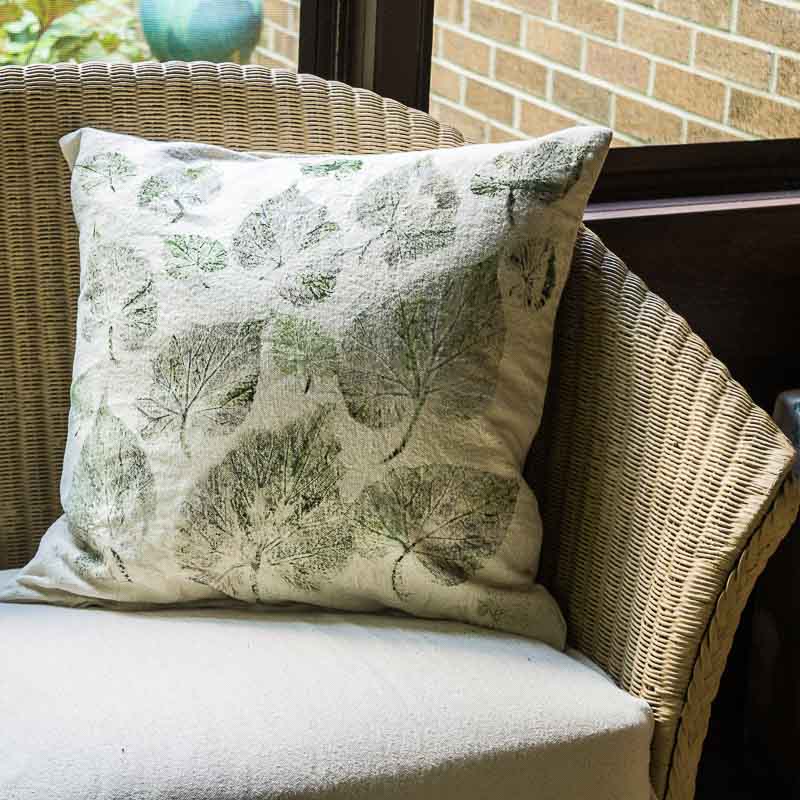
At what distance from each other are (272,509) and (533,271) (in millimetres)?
336

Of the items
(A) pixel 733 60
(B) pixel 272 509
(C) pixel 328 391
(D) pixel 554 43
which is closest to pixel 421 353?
(C) pixel 328 391

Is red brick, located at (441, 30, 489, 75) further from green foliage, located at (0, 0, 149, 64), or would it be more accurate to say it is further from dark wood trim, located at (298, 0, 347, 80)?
green foliage, located at (0, 0, 149, 64)

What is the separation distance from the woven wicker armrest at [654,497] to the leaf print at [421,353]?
0.14 meters

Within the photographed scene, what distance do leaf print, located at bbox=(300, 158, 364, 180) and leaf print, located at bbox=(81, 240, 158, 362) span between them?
190 millimetres

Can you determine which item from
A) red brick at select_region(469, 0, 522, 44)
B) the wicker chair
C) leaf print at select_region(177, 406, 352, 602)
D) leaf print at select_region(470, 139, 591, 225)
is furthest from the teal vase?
leaf print at select_region(177, 406, 352, 602)

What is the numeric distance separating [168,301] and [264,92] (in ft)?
1.18

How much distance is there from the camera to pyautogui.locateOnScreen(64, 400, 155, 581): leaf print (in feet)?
3.61

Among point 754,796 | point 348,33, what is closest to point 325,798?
point 754,796

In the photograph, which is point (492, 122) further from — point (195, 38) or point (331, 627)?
point (331, 627)

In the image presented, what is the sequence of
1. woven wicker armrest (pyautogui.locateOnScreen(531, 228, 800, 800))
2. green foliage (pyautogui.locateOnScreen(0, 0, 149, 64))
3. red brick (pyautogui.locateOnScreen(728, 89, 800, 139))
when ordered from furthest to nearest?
red brick (pyautogui.locateOnScreen(728, 89, 800, 139)) → green foliage (pyautogui.locateOnScreen(0, 0, 149, 64)) → woven wicker armrest (pyautogui.locateOnScreen(531, 228, 800, 800))

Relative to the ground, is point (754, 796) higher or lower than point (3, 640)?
lower

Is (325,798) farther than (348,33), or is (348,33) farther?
Answer: (348,33)

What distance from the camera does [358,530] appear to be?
1089 mm

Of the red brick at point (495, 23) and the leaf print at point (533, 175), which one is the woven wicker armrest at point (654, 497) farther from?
the red brick at point (495, 23)
